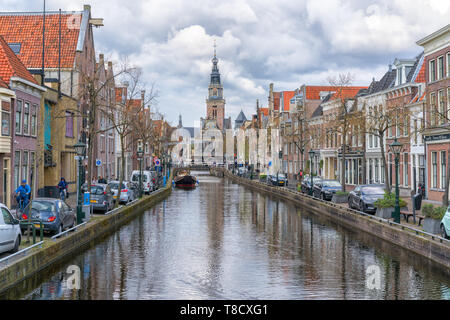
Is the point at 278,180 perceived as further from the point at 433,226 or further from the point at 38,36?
the point at 433,226

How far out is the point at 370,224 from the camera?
83.0 ft

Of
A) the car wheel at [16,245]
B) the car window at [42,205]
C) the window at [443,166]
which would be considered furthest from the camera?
the window at [443,166]

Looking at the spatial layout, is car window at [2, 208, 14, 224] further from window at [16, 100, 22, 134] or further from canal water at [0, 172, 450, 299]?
window at [16, 100, 22, 134]

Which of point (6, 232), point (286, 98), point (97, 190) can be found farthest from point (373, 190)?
point (286, 98)

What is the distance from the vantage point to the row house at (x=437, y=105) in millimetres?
36406

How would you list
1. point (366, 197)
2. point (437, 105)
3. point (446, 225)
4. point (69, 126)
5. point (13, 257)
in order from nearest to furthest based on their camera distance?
point (13, 257), point (446, 225), point (366, 197), point (437, 105), point (69, 126)

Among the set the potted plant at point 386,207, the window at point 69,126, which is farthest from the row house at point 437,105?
the window at point 69,126

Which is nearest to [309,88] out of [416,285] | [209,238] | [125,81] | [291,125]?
[291,125]

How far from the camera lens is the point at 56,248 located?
17.5m

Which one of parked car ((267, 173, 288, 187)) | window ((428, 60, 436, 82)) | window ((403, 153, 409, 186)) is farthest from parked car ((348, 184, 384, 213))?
parked car ((267, 173, 288, 187))

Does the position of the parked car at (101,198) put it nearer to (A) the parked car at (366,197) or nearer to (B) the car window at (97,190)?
(B) the car window at (97,190)

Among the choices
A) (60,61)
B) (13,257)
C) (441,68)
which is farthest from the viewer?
(60,61)

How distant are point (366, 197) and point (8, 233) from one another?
20.5m

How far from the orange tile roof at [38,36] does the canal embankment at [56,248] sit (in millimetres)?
22688
